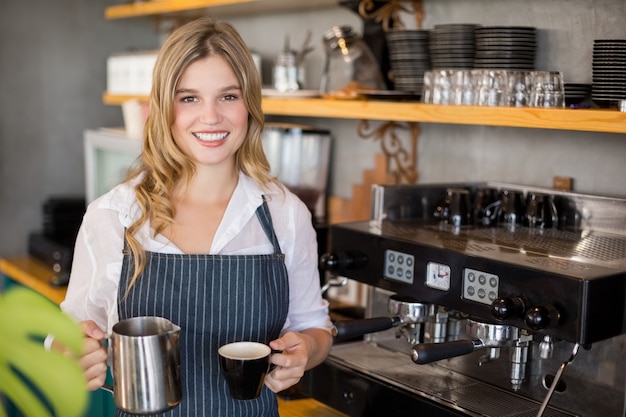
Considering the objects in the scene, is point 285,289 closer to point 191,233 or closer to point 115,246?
point 191,233

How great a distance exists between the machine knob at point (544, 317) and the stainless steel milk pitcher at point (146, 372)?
0.55 metres

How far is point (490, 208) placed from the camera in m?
1.86

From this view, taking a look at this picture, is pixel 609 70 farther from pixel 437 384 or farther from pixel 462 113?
pixel 437 384

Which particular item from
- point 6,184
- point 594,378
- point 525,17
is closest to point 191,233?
point 594,378

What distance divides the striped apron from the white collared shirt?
35mm

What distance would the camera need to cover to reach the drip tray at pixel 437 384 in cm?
150

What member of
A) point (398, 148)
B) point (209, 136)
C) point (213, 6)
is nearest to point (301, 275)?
point (209, 136)

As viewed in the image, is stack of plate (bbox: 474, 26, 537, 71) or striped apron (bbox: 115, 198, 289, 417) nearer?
striped apron (bbox: 115, 198, 289, 417)

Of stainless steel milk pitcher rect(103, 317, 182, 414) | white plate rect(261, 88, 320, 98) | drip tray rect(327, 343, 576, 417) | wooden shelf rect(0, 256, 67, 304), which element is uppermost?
white plate rect(261, 88, 320, 98)

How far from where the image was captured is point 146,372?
43.0 inches

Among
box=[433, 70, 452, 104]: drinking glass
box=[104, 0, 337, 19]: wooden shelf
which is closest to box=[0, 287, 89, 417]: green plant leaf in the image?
box=[433, 70, 452, 104]: drinking glass

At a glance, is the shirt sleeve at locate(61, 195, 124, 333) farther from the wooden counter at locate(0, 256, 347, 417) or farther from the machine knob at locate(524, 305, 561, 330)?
the machine knob at locate(524, 305, 561, 330)

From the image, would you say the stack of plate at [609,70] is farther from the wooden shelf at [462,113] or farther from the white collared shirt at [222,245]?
the white collared shirt at [222,245]

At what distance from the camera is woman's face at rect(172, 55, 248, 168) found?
157 centimetres
